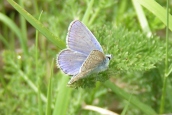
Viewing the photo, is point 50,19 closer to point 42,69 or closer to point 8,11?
point 42,69

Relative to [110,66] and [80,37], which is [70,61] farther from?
[110,66]

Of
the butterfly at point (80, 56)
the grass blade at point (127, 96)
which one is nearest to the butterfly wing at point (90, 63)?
the butterfly at point (80, 56)

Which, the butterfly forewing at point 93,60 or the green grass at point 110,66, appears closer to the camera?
the butterfly forewing at point 93,60

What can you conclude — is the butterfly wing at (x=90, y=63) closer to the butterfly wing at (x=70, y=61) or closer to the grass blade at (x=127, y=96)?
the butterfly wing at (x=70, y=61)

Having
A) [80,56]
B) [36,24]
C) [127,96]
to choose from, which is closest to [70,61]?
[80,56]

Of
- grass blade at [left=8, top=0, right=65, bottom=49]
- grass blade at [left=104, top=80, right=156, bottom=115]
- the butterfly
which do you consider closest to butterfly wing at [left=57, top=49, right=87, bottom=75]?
the butterfly

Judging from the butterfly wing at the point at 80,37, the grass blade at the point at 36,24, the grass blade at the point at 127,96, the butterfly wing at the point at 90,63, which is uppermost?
the grass blade at the point at 36,24

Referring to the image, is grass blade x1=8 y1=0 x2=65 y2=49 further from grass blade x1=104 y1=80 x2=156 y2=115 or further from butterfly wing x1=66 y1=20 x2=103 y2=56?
grass blade x1=104 y1=80 x2=156 y2=115
